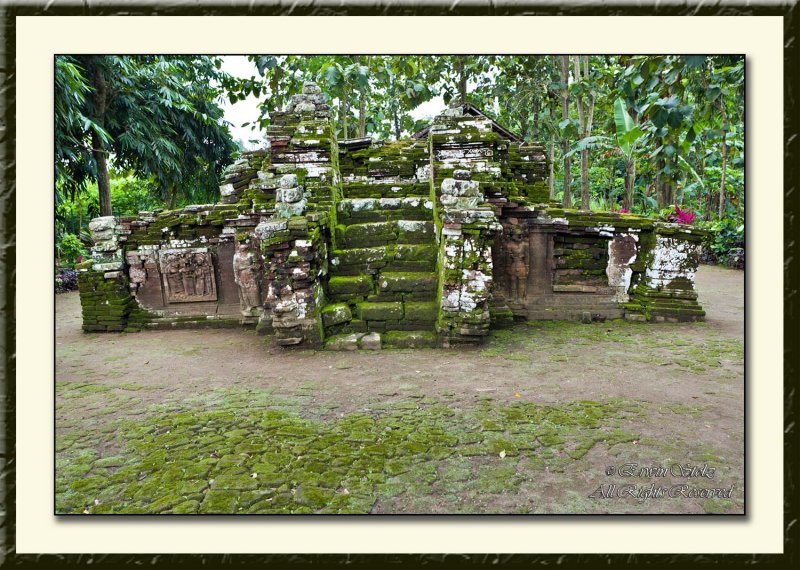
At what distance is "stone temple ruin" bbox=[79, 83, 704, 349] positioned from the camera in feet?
19.5

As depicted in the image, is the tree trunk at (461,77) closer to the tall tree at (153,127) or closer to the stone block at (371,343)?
the tall tree at (153,127)

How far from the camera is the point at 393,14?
7.43 ft

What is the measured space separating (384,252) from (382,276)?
441 millimetres

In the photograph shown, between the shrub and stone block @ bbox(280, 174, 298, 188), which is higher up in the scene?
stone block @ bbox(280, 174, 298, 188)

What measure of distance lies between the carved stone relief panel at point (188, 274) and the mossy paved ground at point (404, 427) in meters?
1.87

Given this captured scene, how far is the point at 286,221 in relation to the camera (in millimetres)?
5992

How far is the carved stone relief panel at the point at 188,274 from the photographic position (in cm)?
797

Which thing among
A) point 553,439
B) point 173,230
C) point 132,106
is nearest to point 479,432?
point 553,439

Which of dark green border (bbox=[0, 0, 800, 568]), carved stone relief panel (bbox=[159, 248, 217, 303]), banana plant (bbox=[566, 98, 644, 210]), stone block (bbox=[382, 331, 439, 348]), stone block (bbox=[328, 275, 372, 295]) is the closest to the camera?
dark green border (bbox=[0, 0, 800, 568])

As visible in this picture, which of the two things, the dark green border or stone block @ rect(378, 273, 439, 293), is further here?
stone block @ rect(378, 273, 439, 293)

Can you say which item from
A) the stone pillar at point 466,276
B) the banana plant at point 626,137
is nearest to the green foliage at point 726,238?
the banana plant at point 626,137

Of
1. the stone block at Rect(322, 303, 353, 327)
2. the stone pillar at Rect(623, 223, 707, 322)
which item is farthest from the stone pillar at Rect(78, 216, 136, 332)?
the stone pillar at Rect(623, 223, 707, 322)

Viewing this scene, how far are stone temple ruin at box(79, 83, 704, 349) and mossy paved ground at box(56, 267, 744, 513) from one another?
799 mm

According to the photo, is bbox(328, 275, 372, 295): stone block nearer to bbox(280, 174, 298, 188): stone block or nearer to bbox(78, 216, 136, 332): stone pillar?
bbox(280, 174, 298, 188): stone block
